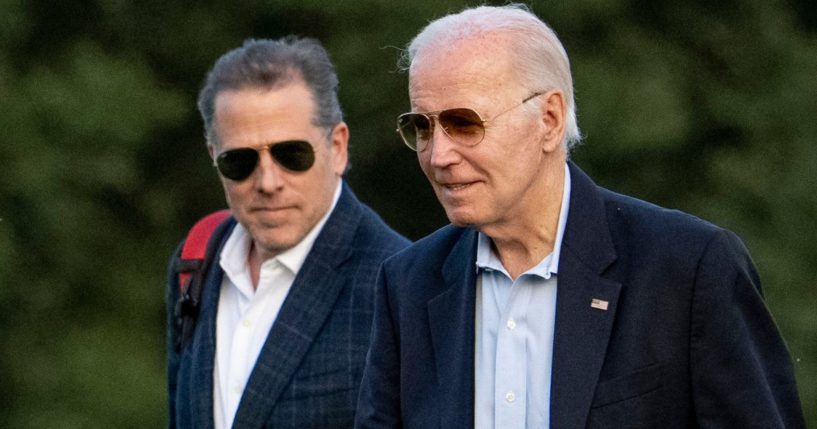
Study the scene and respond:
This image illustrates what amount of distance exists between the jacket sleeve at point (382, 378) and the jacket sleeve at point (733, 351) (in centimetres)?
64

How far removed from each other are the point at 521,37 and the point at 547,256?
16.7 inches

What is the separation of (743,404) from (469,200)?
624 mm

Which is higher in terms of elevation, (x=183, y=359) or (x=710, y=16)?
(x=710, y=16)

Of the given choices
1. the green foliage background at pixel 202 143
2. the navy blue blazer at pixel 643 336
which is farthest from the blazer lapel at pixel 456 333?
the green foliage background at pixel 202 143

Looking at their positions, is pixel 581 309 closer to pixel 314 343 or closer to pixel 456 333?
pixel 456 333

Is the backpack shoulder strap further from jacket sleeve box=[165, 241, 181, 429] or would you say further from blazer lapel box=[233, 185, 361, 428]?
blazer lapel box=[233, 185, 361, 428]

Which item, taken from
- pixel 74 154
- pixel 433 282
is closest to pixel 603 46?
pixel 74 154

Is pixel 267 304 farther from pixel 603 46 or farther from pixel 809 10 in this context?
pixel 809 10

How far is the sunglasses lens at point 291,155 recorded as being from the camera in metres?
3.79

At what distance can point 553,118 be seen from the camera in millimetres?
2926

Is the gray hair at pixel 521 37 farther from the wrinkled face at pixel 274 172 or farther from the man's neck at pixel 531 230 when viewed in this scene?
the wrinkled face at pixel 274 172

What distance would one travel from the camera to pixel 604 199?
9.55 feet

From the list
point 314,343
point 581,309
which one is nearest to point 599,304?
point 581,309

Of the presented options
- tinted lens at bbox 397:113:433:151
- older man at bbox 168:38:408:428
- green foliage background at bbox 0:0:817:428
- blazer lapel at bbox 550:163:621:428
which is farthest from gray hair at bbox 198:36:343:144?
green foliage background at bbox 0:0:817:428
